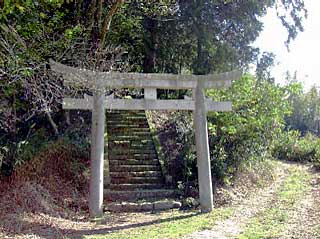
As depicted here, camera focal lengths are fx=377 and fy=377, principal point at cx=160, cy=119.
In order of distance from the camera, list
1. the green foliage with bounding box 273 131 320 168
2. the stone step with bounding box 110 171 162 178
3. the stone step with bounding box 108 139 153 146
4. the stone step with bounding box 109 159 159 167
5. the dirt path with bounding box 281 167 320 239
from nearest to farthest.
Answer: the dirt path with bounding box 281 167 320 239 → the stone step with bounding box 110 171 162 178 → the stone step with bounding box 109 159 159 167 → the stone step with bounding box 108 139 153 146 → the green foliage with bounding box 273 131 320 168

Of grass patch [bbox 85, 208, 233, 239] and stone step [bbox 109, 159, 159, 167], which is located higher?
stone step [bbox 109, 159, 159, 167]

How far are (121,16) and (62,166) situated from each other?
175 inches

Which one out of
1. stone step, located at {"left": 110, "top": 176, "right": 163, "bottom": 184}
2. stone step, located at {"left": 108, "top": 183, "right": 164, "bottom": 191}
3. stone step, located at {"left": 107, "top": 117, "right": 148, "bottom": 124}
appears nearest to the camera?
stone step, located at {"left": 108, "top": 183, "right": 164, "bottom": 191}

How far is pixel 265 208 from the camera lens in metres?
7.86

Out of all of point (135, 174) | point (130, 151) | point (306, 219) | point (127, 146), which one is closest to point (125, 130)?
point (127, 146)

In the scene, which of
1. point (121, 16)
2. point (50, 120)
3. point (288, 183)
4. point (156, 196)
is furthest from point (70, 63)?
point (288, 183)

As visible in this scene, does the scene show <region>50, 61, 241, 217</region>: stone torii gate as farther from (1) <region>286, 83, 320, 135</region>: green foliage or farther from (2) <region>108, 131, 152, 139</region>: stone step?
(1) <region>286, 83, 320, 135</region>: green foliage

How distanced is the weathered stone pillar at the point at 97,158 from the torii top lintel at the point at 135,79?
0.92 ft

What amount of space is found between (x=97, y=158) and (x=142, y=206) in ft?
5.36

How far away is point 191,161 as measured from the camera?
369 inches

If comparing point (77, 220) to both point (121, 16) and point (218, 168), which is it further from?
point (121, 16)

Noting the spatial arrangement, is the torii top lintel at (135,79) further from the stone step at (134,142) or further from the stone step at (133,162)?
the stone step at (134,142)

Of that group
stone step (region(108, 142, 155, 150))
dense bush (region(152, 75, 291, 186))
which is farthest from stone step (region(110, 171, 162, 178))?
stone step (region(108, 142, 155, 150))

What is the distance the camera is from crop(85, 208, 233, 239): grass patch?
5949mm
